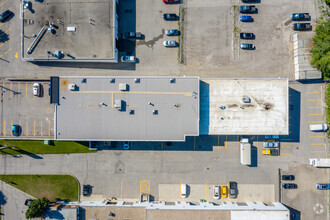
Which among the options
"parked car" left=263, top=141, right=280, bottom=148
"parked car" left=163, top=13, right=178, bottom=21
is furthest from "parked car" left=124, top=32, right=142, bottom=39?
"parked car" left=263, top=141, right=280, bottom=148

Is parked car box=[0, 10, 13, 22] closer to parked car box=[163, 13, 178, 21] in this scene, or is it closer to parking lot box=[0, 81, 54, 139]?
parking lot box=[0, 81, 54, 139]

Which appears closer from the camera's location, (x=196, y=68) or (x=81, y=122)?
(x=81, y=122)

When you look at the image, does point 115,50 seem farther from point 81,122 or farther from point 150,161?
point 150,161

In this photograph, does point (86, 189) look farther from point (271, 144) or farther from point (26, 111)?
point (271, 144)

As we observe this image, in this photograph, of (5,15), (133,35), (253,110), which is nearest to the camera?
(253,110)

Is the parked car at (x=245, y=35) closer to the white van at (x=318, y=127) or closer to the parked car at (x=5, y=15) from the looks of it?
the white van at (x=318, y=127)

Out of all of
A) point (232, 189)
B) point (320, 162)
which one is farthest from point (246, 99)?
point (320, 162)

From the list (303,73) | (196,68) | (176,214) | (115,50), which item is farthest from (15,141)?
(303,73)
